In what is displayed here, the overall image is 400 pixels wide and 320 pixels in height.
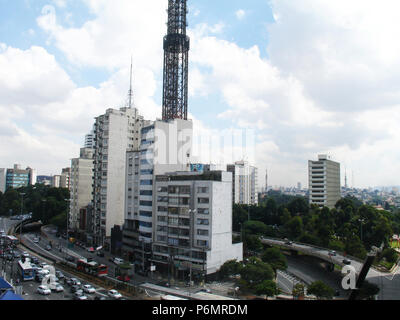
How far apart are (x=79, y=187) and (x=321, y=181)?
48.8m

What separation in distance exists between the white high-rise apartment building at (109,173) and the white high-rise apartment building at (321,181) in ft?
141

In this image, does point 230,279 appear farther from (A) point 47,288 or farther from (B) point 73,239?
(B) point 73,239

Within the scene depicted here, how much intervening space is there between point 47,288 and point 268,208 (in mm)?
39252

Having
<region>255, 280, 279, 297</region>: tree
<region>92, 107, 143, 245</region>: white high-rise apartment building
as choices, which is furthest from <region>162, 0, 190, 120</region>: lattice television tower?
<region>255, 280, 279, 297</region>: tree

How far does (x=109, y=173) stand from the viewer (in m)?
43.2

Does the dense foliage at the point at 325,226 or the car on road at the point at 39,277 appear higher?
the dense foliage at the point at 325,226

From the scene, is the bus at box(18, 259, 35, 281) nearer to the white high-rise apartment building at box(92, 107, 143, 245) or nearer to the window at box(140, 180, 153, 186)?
the window at box(140, 180, 153, 186)

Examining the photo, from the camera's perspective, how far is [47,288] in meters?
23.6

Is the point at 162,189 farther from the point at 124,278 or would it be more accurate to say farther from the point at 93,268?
the point at 93,268

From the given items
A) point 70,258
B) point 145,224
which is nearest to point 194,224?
point 145,224

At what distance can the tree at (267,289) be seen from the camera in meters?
21.8

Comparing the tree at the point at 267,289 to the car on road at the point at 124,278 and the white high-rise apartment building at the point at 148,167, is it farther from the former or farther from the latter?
the white high-rise apartment building at the point at 148,167

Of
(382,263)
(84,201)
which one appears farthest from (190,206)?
(84,201)

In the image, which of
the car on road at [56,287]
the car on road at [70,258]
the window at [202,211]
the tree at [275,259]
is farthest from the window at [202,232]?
the car on road at [70,258]
